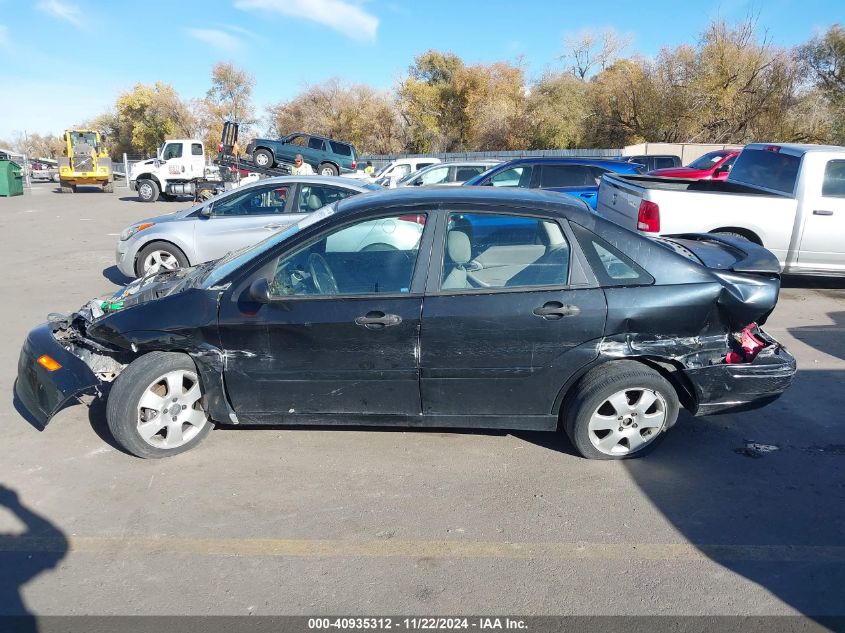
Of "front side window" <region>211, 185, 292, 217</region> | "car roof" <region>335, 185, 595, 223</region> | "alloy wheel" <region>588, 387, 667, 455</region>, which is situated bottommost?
"alloy wheel" <region>588, 387, 667, 455</region>

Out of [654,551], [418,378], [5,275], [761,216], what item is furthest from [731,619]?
[5,275]

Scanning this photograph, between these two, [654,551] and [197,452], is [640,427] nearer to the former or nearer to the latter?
[654,551]

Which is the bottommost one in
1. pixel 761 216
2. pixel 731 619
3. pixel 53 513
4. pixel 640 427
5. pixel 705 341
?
pixel 53 513

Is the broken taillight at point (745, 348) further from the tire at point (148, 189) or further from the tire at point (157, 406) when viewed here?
the tire at point (148, 189)

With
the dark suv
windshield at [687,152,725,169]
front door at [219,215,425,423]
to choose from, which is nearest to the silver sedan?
front door at [219,215,425,423]

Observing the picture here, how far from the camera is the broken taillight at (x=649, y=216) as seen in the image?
7570 millimetres

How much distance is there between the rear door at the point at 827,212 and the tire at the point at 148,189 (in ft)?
81.1

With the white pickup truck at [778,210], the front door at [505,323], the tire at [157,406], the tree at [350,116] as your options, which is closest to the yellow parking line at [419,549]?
the tire at [157,406]

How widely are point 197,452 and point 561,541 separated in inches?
94.1

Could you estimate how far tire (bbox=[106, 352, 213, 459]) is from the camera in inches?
152

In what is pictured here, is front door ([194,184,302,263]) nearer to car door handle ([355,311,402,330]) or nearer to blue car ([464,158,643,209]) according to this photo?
blue car ([464,158,643,209])

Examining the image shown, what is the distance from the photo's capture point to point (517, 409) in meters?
3.93

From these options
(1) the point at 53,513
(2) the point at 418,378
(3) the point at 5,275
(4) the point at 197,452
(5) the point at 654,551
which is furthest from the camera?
(3) the point at 5,275

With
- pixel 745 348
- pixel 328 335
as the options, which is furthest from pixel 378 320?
pixel 745 348
